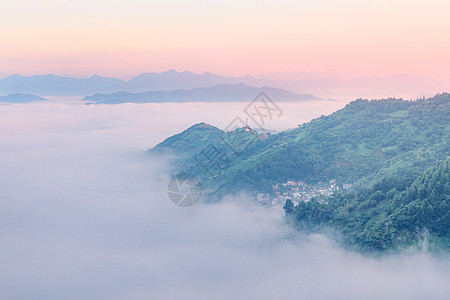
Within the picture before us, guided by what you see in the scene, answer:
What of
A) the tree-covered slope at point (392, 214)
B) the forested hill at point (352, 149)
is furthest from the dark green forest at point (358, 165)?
the forested hill at point (352, 149)

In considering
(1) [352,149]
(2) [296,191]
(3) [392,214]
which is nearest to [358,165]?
(1) [352,149]

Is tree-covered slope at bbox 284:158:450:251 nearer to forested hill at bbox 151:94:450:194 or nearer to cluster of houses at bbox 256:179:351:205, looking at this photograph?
cluster of houses at bbox 256:179:351:205

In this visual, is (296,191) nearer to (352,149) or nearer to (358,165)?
(358,165)

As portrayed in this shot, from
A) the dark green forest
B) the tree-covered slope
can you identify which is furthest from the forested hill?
the tree-covered slope

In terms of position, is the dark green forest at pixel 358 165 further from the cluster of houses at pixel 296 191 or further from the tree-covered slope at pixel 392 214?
the cluster of houses at pixel 296 191

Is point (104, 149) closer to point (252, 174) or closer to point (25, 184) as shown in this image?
point (25, 184)
